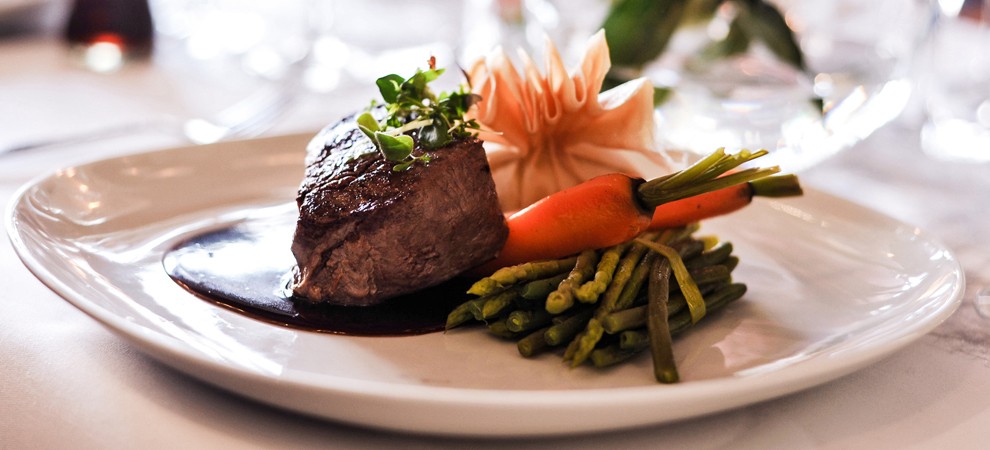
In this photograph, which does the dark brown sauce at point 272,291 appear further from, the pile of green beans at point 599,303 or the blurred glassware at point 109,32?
the blurred glassware at point 109,32

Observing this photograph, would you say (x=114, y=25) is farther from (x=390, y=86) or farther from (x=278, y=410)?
(x=278, y=410)

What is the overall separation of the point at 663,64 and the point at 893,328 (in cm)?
182

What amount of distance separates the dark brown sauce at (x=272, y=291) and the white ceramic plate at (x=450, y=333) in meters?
0.04

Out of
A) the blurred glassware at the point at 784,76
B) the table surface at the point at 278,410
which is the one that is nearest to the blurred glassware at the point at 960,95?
the blurred glassware at the point at 784,76

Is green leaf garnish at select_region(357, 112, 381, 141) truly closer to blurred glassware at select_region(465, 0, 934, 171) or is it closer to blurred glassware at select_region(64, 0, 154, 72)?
blurred glassware at select_region(465, 0, 934, 171)

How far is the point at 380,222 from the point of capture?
6.16ft

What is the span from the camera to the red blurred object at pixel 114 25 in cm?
Result: 432

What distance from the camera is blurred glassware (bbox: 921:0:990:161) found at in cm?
383

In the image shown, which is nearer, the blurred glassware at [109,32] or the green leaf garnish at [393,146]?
the green leaf garnish at [393,146]

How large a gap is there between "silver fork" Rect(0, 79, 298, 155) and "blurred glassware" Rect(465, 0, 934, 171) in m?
1.11

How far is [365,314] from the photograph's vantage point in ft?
6.14

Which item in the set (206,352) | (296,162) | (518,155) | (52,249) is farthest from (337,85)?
(206,352)

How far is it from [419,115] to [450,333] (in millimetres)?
528

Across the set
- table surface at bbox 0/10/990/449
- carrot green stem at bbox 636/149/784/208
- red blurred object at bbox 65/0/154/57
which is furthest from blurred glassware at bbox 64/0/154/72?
carrot green stem at bbox 636/149/784/208
